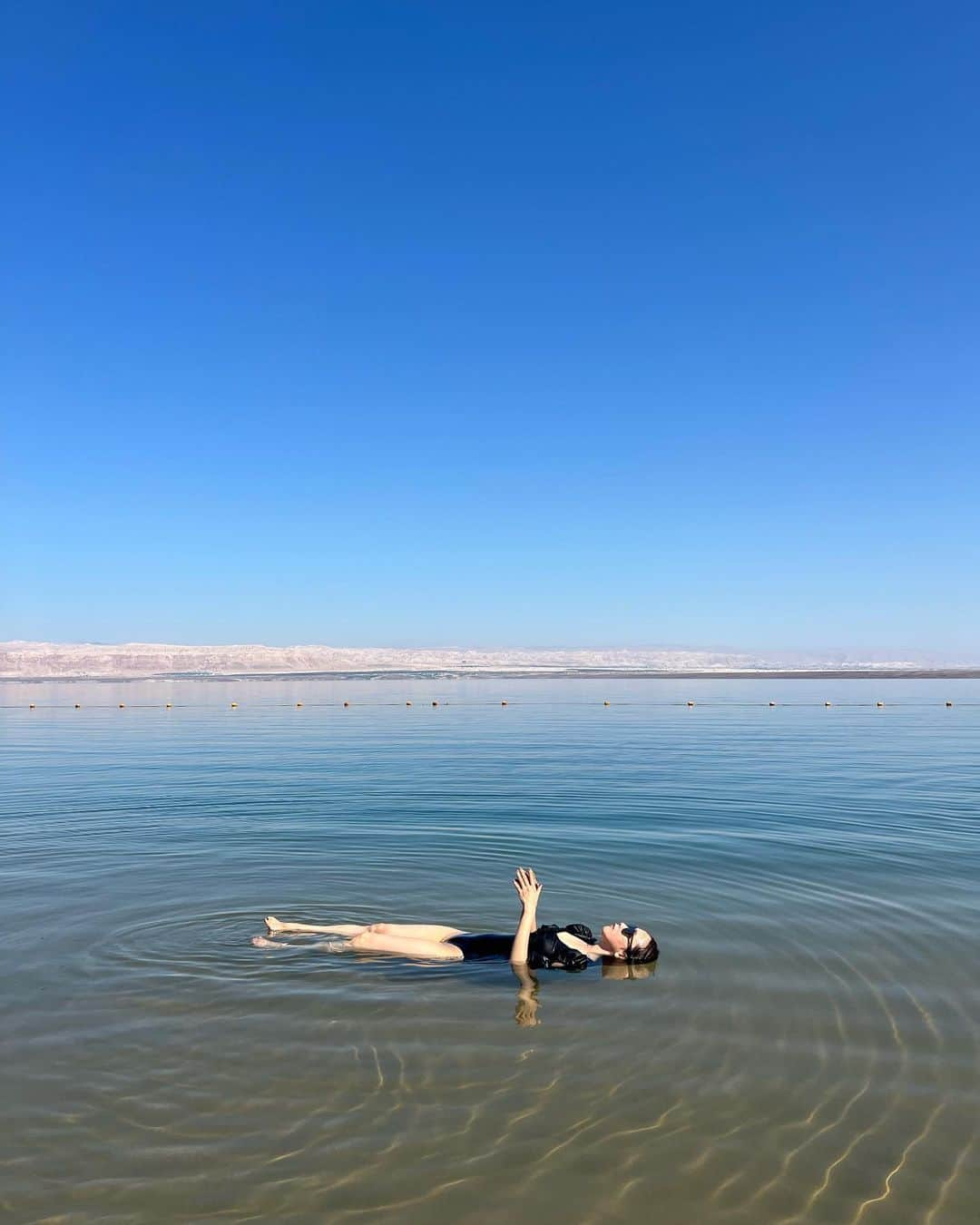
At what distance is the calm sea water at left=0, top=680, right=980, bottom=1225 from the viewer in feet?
20.4

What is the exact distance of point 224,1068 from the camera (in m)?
7.81

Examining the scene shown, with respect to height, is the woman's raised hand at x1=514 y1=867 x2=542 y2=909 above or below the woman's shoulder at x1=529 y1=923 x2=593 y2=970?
above

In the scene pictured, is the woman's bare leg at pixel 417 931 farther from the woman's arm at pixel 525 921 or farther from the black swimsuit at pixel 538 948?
the woman's arm at pixel 525 921

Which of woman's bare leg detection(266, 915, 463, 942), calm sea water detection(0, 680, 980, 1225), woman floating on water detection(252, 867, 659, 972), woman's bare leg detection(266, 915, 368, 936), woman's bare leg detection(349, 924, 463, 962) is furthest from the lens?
woman's bare leg detection(266, 915, 368, 936)

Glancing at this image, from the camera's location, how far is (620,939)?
34.9 ft

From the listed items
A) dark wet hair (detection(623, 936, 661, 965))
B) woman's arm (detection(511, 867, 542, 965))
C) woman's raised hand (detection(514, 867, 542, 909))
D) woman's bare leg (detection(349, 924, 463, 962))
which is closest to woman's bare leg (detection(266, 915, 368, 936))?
woman's bare leg (detection(349, 924, 463, 962))

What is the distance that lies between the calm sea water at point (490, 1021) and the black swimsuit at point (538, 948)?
12.5 inches

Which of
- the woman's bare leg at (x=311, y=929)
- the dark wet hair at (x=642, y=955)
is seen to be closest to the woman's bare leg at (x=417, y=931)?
the woman's bare leg at (x=311, y=929)

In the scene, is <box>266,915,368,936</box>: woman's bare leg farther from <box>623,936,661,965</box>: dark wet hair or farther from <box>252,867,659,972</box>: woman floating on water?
<box>623,936,661,965</box>: dark wet hair

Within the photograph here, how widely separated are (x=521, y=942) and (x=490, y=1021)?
1498 millimetres

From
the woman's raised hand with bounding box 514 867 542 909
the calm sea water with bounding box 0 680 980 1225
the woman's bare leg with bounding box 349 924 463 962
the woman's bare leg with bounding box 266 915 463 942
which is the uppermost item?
the woman's raised hand with bounding box 514 867 542 909

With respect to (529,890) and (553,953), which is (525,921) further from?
(553,953)

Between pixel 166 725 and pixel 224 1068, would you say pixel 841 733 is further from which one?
pixel 224 1068

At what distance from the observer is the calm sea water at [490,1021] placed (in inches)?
244
